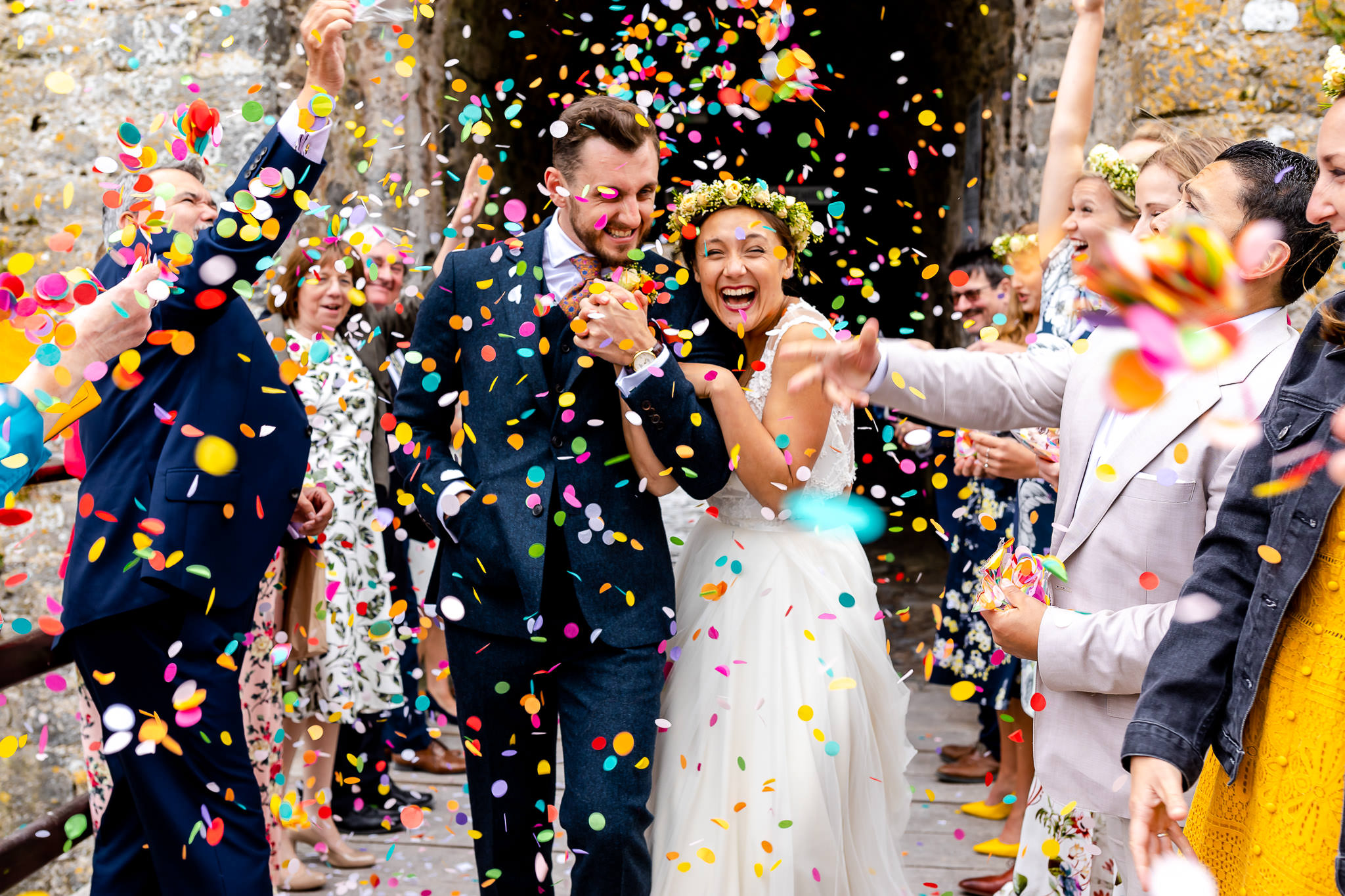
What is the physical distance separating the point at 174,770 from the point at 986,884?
92.2 inches

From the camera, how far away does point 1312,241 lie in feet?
5.46

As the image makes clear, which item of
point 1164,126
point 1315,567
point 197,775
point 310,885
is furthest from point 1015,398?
point 310,885

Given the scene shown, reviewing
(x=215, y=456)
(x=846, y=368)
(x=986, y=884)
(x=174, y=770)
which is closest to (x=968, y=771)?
(x=986, y=884)

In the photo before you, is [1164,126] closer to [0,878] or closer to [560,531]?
[560,531]

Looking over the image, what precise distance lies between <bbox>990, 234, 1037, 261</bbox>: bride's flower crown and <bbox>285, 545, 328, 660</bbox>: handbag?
2.73 meters

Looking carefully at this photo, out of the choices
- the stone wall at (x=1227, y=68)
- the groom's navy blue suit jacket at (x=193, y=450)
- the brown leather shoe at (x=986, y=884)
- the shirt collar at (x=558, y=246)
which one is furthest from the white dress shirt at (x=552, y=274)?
the stone wall at (x=1227, y=68)

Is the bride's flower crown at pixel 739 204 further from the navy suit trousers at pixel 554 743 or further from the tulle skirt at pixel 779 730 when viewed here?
the navy suit trousers at pixel 554 743

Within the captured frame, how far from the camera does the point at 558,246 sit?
2402 millimetres

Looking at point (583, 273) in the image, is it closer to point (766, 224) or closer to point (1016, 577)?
point (766, 224)

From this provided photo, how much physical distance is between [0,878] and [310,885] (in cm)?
93

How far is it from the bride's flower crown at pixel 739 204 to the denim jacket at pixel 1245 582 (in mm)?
1235

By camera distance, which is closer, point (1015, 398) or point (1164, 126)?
point (1015, 398)

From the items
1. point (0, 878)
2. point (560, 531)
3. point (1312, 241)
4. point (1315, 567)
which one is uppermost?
point (1312, 241)

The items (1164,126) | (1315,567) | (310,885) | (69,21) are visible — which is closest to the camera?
(1315,567)
